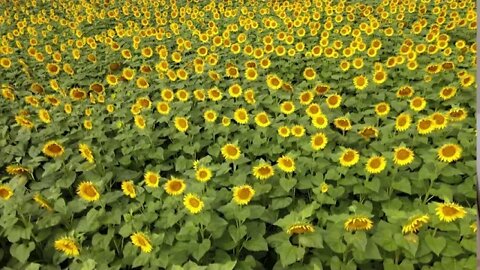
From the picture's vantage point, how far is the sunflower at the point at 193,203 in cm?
245

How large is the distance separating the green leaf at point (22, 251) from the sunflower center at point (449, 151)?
2572 millimetres

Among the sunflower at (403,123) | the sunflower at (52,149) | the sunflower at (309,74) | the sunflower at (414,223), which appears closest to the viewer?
the sunflower at (414,223)

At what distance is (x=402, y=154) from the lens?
8.79 ft

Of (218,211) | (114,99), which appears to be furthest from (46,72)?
(218,211)

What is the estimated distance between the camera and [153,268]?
2.37m

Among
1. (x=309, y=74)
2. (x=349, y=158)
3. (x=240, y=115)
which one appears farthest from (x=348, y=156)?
(x=309, y=74)

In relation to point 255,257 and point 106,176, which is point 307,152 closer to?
point 255,257

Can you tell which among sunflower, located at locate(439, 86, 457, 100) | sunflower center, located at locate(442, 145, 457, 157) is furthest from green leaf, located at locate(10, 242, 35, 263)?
sunflower, located at locate(439, 86, 457, 100)

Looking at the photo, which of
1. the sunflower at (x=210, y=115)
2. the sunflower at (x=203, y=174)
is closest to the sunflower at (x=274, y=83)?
the sunflower at (x=210, y=115)

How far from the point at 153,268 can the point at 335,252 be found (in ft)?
3.33

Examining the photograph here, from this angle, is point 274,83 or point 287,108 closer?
Answer: point 287,108

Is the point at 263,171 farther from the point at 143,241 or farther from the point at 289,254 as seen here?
the point at 143,241

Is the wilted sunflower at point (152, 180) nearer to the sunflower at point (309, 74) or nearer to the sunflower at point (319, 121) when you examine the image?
the sunflower at point (319, 121)

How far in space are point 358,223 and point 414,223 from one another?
26 centimetres
